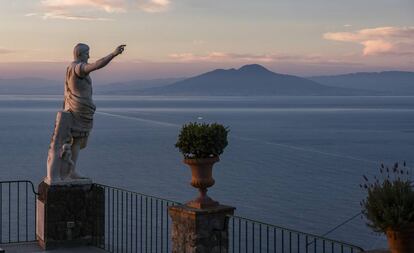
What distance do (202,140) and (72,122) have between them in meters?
3.30

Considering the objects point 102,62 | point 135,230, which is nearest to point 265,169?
point 135,230

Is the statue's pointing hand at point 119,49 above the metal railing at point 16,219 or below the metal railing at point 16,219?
above

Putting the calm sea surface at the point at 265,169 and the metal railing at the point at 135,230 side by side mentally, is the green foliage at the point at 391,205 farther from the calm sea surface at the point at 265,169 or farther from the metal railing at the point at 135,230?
the calm sea surface at the point at 265,169

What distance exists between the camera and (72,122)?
11.0 meters

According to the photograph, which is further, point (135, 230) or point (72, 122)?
point (135, 230)

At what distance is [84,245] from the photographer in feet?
36.8

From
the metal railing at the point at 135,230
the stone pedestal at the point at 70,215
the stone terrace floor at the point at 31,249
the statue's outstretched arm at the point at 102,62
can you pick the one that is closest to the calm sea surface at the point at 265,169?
the metal railing at the point at 135,230

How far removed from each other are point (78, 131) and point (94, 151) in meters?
60.2

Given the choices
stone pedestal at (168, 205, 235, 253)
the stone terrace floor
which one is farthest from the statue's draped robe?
stone pedestal at (168, 205, 235, 253)

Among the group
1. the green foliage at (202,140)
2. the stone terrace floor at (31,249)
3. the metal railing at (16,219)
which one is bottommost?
the metal railing at (16,219)

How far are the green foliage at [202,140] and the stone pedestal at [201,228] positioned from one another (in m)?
0.73

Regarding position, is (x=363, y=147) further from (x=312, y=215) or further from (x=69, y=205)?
(x=69, y=205)

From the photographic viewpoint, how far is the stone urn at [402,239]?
5.68 m

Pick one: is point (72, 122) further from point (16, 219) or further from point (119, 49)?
point (16, 219)
